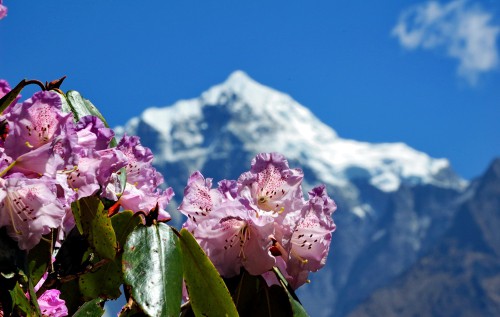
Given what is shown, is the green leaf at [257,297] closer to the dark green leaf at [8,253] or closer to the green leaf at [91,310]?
the green leaf at [91,310]

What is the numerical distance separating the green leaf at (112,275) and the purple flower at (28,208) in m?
0.33

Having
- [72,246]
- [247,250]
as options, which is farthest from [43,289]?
[247,250]

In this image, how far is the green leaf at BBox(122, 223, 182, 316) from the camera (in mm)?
1220

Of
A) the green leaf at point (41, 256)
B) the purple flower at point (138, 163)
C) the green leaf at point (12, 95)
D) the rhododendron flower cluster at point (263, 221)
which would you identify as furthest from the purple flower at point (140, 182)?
the green leaf at point (12, 95)

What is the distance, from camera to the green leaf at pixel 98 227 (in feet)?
4.31

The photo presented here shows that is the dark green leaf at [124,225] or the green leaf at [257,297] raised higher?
the dark green leaf at [124,225]

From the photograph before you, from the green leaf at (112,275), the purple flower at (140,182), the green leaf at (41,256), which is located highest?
the purple flower at (140,182)

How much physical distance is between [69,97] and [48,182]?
1.37 feet

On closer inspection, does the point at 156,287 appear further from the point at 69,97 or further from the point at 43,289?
the point at 69,97

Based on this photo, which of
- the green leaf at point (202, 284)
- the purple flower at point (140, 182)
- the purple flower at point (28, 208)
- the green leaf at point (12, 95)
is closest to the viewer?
the purple flower at point (28, 208)

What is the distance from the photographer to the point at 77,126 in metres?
1.28

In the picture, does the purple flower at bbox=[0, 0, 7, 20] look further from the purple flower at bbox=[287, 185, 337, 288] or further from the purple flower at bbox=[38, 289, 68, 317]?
the purple flower at bbox=[287, 185, 337, 288]

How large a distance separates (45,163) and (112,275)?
1.39 feet

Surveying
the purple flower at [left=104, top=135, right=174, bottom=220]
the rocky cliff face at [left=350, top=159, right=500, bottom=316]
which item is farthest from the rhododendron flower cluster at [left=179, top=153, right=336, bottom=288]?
the rocky cliff face at [left=350, top=159, right=500, bottom=316]
